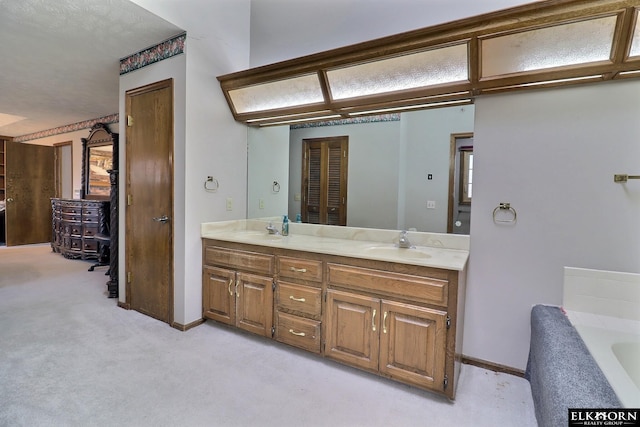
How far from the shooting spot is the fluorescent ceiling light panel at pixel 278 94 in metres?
2.56

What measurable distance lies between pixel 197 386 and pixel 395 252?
4.99 ft

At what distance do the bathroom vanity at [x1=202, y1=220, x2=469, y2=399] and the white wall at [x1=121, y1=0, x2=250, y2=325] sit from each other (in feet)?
0.50

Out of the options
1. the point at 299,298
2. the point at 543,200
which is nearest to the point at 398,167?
the point at 543,200

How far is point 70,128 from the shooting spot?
6.11 metres

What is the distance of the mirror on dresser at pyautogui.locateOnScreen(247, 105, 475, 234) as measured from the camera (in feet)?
7.56

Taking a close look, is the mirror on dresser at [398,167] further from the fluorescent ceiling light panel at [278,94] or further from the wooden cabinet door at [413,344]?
the wooden cabinet door at [413,344]

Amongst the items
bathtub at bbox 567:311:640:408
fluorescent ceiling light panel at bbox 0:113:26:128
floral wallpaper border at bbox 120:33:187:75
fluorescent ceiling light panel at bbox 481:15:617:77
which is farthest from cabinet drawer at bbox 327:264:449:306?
fluorescent ceiling light panel at bbox 0:113:26:128

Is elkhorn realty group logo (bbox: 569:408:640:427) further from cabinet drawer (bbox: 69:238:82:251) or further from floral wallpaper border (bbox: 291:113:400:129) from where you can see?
cabinet drawer (bbox: 69:238:82:251)

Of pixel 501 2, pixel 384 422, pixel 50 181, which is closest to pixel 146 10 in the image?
pixel 501 2

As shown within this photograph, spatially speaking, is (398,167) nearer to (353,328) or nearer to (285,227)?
(285,227)

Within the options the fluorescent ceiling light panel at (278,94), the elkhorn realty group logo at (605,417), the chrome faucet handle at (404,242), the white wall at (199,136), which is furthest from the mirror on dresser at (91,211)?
the elkhorn realty group logo at (605,417)

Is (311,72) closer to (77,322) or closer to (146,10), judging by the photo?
(146,10)

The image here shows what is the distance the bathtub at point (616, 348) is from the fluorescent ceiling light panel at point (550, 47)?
1467 millimetres

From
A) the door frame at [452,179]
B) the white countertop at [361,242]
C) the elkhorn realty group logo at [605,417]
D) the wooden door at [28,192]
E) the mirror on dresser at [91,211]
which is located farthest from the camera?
the wooden door at [28,192]
